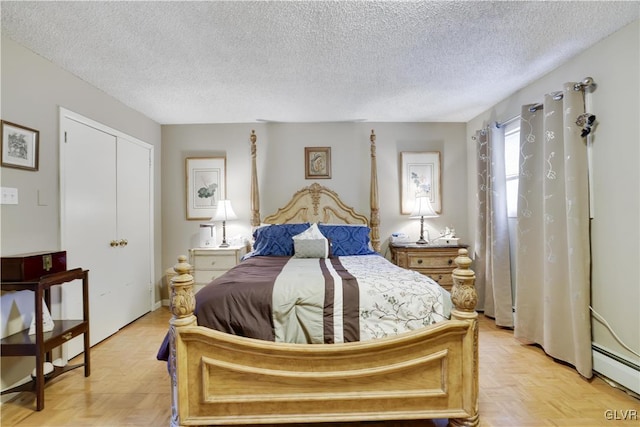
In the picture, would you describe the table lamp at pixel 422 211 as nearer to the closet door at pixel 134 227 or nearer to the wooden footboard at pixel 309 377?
the wooden footboard at pixel 309 377

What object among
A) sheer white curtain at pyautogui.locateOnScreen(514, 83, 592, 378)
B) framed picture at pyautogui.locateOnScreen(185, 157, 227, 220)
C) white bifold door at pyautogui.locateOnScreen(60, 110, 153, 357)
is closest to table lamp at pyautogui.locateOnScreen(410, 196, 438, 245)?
sheer white curtain at pyautogui.locateOnScreen(514, 83, 592, 378)

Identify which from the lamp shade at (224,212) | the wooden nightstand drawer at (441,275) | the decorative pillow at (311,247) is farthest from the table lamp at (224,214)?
the wooden nightstand drawer at (441,275)

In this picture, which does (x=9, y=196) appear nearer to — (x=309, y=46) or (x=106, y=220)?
(x=106, y=220)

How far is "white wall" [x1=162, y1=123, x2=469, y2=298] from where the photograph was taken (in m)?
4.09

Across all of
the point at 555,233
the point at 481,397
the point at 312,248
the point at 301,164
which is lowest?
the point at 481,397

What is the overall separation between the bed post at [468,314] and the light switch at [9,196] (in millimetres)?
2817

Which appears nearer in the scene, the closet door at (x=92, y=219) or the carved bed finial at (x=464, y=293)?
the carved bed finial at (x=464, y=293)

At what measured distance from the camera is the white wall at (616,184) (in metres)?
2.02

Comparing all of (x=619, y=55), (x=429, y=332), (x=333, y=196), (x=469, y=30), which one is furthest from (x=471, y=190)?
(x=429, y=332)

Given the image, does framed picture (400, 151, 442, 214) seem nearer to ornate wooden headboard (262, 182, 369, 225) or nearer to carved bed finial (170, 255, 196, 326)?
ornate wooden headboard (262, 182, 369, 225)

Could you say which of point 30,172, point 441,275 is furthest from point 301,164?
point 30,172

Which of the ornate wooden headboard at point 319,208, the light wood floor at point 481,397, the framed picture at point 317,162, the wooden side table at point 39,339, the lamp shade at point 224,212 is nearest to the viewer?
the light wood floor at point 481,397

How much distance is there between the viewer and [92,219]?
113 inches

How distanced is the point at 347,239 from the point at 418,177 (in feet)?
4.88
